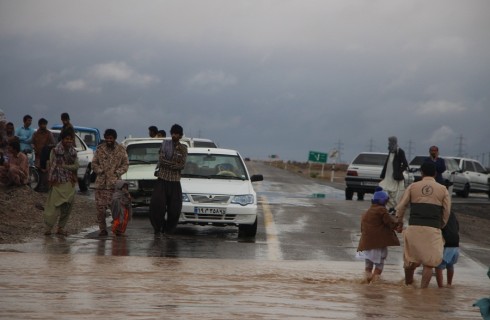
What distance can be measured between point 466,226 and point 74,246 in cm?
1221

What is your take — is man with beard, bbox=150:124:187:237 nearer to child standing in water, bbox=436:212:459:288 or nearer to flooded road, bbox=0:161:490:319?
flooded road, bbox=0:161:490:319

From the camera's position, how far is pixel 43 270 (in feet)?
39.4

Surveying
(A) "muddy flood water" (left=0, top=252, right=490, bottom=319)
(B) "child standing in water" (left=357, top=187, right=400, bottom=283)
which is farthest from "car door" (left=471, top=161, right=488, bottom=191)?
(B) "child standing in water" (left=357, top=187, right=400, bottom=283)

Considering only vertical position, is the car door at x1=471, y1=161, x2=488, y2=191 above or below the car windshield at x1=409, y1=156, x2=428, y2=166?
below

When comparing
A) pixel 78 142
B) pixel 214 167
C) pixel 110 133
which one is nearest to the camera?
pixel 110 133

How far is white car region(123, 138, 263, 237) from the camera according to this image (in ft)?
58.2

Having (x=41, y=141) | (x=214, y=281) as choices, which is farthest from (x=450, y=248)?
(x=41, y=141)

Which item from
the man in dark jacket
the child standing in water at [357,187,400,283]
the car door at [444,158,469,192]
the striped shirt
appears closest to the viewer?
the child standing in water at [357,187,400,283]

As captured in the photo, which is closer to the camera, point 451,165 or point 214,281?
point 214,281

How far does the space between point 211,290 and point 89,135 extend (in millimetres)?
22491

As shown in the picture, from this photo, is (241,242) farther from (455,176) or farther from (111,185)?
(455,176)

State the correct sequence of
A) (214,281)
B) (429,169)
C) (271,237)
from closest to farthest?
(214,281)
(429,169)
(271,237)

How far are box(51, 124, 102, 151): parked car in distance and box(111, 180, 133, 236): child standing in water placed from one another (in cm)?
1551

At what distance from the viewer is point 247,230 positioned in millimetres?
18109
